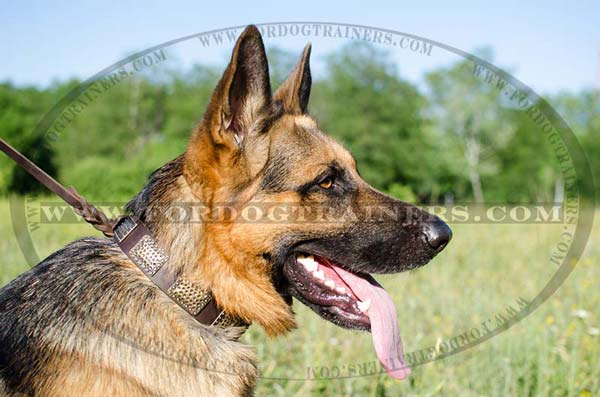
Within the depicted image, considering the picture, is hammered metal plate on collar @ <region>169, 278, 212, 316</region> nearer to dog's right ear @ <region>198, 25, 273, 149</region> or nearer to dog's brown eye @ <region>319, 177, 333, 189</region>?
dog's right ear @ <region>198, 25, 273, 149</region>

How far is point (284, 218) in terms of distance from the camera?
11.7ft

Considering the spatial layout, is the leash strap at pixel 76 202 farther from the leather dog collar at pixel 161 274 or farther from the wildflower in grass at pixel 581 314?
the wildflower in grass at pixel 581 314

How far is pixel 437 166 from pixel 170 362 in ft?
182

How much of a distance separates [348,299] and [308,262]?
0.35m

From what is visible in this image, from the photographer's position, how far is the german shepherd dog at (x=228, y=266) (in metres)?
3.12

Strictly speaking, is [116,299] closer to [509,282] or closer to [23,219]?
[23,219]

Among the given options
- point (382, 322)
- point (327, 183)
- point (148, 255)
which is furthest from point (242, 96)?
point (382, 322)

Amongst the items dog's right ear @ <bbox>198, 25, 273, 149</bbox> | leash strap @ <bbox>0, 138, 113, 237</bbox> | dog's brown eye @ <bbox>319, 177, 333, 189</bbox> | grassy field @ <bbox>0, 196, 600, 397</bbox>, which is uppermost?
dog's right ear @ <bbox>198, 25, 273, 149</bbox>

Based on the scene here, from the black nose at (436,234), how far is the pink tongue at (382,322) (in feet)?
1.55

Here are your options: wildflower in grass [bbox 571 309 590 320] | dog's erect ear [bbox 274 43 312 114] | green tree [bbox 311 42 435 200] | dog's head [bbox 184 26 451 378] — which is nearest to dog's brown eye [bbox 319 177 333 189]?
dog's head [bbox 184 26 451 378]

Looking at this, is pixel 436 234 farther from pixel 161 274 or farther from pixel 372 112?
pixel 372 112

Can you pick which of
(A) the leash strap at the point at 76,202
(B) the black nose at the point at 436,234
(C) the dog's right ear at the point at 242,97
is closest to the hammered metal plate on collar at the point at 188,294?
(A) the leash strap at the point at 76,202

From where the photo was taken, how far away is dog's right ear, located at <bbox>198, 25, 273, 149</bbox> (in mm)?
3145

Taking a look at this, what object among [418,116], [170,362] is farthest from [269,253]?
[418,116]
